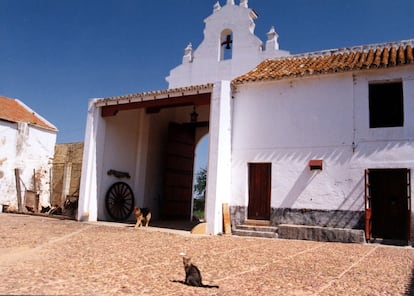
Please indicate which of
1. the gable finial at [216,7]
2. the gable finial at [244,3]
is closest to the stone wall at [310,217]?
the gable finial at [244,3]

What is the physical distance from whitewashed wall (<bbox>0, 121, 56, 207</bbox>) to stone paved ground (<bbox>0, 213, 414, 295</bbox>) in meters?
8.45

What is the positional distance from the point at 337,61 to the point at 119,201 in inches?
347

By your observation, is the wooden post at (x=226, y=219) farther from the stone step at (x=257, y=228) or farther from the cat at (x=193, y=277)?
the cat at (x=193, y=277)

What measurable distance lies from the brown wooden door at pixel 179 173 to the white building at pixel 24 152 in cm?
635

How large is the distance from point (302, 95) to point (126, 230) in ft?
20.4

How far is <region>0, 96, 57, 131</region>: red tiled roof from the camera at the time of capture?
57.7 ft

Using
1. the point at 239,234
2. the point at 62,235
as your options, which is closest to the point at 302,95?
the point at 239,234

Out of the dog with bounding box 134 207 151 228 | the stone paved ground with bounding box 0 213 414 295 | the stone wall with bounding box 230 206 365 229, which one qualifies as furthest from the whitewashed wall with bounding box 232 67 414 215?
the dog with bounding box 134 207 151 228

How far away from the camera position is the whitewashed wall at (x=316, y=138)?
33.5 ft

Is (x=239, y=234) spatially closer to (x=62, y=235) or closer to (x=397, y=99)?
(x=62, y=235)

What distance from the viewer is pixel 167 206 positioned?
50.9ft

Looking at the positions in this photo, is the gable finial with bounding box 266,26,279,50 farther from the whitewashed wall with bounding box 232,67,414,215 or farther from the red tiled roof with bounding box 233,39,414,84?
the whitewashed wall with bounding box 232,67,414,215

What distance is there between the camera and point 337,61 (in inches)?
459

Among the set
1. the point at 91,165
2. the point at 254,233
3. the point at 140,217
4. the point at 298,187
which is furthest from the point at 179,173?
the point at 298,187
